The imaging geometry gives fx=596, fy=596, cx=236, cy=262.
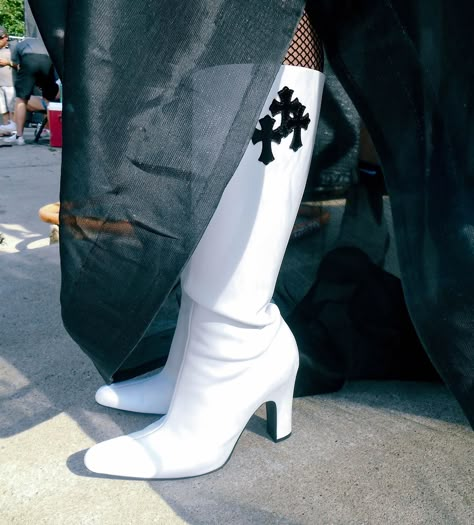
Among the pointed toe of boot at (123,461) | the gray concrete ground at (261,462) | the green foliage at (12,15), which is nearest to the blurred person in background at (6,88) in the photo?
the gray concrete ground at (261,462)

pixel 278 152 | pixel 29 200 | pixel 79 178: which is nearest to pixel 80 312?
pixel 79 178

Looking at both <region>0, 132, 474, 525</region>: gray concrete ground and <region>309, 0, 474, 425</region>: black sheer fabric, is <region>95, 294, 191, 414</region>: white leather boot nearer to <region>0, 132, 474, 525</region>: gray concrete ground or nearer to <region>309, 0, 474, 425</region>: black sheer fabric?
<region>0, 132, 474, 525</region>: gray concrete ground

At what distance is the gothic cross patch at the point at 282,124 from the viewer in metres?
0.96

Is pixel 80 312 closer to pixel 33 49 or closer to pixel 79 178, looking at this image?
pixel 79 178

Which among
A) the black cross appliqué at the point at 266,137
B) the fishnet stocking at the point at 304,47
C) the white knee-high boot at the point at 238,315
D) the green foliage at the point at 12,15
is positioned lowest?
the white knee-high boot at the point at 238,315

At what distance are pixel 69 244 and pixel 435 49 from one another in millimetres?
657

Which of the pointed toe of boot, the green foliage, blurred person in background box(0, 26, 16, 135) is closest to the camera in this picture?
the pointed toe of boot

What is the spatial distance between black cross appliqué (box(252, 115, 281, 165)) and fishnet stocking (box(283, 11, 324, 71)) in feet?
0.33

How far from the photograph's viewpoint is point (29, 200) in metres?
4.16

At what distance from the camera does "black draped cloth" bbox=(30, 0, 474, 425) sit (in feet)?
2.70

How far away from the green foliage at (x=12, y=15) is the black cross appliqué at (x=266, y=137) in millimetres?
32525

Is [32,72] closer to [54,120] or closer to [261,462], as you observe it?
[54,120]

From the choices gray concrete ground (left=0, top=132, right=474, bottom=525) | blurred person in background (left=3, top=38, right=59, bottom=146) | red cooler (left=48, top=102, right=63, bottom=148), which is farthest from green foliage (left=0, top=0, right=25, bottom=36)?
gray concrete ground (left=0, top=132, right=474, bottom=525)

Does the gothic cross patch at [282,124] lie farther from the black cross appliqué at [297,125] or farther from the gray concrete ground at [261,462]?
the gray concrete ground at [261,462]
